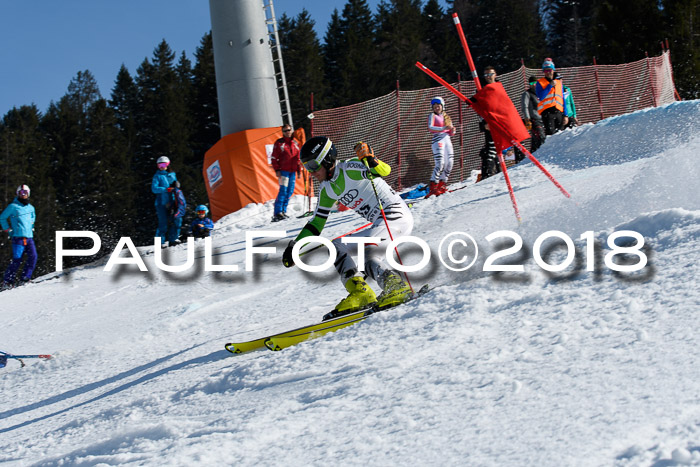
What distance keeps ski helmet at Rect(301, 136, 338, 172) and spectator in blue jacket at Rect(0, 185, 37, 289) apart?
8639mm

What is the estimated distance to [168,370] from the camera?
5.57m

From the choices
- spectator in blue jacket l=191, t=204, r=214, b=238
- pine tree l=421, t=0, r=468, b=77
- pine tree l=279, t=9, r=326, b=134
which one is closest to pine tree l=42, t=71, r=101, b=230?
pine tree l=279, t=9, r=326, b=134

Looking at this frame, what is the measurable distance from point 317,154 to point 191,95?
51.8 meters

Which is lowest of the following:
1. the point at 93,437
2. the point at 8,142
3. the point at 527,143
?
the point at 93,437

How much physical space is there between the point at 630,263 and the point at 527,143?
31.8 feet

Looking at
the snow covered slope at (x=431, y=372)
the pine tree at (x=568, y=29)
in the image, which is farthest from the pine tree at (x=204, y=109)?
the snow covered slope at (x=431, y=372)

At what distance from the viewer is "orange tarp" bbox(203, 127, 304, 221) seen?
55.9 ft

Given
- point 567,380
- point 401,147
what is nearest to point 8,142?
point 401,147

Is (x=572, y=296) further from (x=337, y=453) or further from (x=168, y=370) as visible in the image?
(x=168, y=370)

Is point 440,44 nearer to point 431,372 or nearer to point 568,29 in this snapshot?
point 568,29

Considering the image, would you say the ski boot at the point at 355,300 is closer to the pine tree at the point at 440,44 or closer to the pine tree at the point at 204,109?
the pine tree at the point at 440,44

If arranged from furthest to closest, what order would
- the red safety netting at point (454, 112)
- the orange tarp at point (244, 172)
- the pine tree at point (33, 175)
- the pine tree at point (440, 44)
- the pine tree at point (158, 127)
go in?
the pine tree at point (440, 44)
the pine tree at point (158, 127)
the pine tree at point (33, 175)
the orange tarp at point (244, 172)
the red safety netting at point (454, 112)

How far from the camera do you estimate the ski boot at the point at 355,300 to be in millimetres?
5629

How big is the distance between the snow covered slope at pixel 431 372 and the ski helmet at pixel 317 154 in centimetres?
140
